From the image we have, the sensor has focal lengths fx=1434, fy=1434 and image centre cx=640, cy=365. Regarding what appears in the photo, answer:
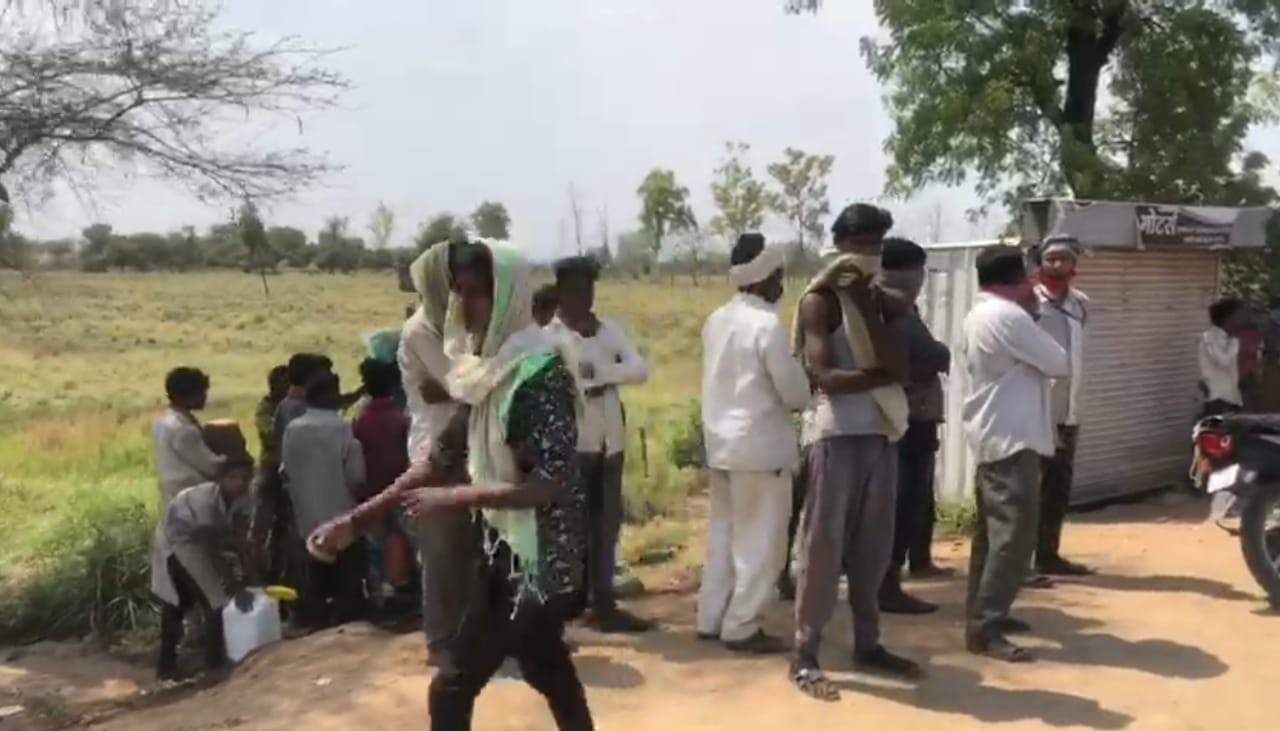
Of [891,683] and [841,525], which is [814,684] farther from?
[841,525]

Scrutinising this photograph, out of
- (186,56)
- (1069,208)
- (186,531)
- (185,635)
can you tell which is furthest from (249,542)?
(1069,208)

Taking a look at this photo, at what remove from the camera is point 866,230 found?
5.23 metres

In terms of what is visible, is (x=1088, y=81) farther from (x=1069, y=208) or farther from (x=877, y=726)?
(x=877, y=726)

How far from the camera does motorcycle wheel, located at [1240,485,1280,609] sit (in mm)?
6652

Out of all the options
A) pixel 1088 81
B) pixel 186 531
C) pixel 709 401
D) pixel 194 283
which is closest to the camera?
pixel 709 401

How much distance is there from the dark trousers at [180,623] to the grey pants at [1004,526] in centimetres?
365

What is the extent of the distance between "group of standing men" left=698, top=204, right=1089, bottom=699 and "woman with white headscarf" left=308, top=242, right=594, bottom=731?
164 centimetres

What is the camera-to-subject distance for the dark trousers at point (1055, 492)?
7.39 metres

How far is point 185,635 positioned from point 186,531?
1121 millimetres

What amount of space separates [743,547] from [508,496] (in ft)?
7.94

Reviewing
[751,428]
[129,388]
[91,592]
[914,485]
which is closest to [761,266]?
[751,428]

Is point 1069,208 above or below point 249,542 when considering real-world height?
above

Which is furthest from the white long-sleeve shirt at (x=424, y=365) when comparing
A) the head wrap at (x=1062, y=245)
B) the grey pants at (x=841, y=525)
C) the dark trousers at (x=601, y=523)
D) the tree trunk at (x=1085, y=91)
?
the tree trunk at (x=1085, y=91)

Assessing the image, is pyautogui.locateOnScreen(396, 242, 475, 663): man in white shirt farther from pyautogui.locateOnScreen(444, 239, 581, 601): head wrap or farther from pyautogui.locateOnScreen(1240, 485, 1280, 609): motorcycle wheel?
pyautogui.locateOnScreen(1240, 485, 1280, 609): motorcycle wheel
